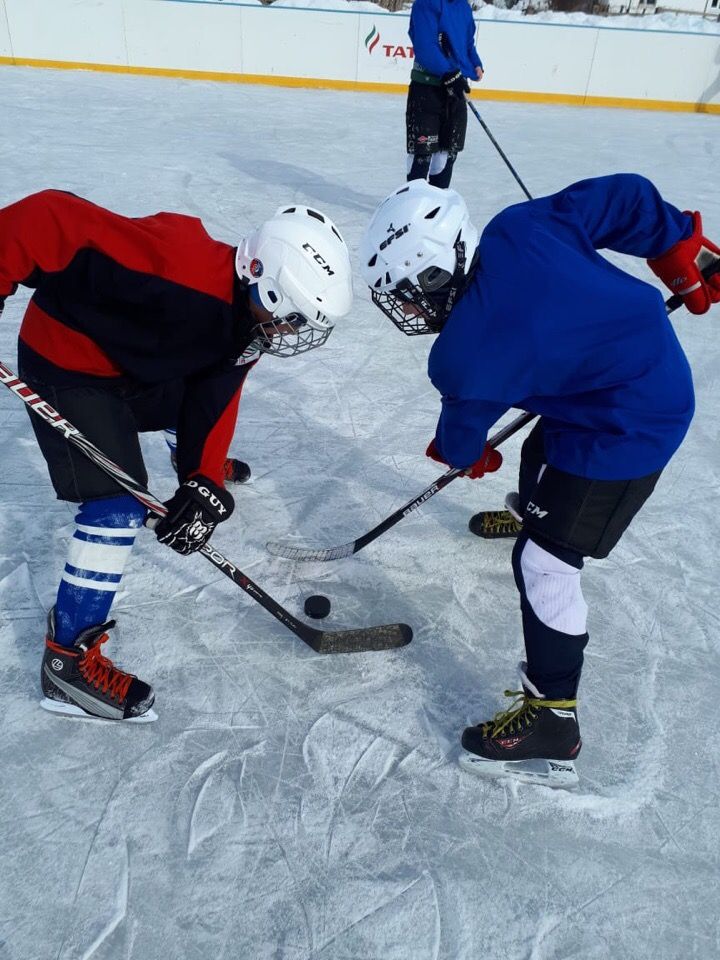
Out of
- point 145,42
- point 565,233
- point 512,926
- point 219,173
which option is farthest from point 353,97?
point 512,926

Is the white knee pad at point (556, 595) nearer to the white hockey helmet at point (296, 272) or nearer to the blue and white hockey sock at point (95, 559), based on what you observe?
the white hockey helmet at point (296, 272)

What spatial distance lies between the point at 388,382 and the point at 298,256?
174cm

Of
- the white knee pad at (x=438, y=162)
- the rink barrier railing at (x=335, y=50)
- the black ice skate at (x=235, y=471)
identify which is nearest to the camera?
the black ice skate at (x=235, y=471)

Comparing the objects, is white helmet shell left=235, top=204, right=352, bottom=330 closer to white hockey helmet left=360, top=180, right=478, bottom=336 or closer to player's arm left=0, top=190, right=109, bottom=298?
white hockey helmet left=360, top=180, right=478, bottom=336

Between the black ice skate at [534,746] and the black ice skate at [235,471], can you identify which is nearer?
the black ice skate at [534,746]

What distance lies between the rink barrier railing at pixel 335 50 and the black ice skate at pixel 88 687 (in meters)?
8.83

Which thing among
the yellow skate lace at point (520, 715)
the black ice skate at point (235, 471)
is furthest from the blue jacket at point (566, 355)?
the black ice skate at point (235, 471)

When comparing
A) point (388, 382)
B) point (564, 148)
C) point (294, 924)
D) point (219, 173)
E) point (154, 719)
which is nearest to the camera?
point (294, 924)

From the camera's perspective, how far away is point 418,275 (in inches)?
57.1

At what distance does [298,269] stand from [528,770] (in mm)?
1160

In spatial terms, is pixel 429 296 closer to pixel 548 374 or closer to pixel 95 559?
pixel 548 374

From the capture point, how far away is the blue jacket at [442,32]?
4.68 m

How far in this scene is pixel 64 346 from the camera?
63.8 inches

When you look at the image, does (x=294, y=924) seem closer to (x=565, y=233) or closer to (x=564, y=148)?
(x=565, y=233)
